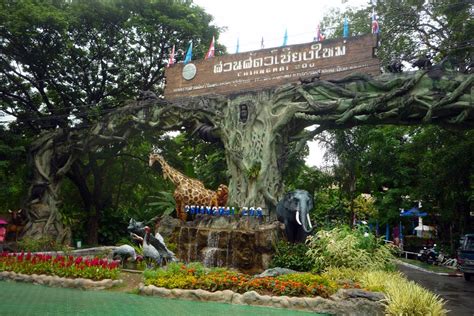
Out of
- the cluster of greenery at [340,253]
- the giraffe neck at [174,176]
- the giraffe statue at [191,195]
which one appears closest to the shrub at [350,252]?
the cluster of greenery at [340,253]

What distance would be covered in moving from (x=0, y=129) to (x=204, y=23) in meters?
11.7

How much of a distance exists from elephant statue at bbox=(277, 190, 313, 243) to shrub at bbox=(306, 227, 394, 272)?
1408 mm

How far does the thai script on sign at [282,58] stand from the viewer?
55.7 feet

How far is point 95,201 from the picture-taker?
24.5 m

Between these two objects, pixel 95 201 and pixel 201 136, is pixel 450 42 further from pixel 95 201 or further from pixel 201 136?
pixel 95 201

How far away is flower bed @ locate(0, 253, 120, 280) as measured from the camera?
1066 cm

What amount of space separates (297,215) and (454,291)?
4.85 m

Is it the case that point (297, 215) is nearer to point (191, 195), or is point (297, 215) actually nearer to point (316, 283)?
point (316, 283)

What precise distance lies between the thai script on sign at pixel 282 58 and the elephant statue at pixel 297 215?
19.4 ft

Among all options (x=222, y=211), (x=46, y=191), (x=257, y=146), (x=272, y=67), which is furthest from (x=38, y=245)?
(x=272, y=67)

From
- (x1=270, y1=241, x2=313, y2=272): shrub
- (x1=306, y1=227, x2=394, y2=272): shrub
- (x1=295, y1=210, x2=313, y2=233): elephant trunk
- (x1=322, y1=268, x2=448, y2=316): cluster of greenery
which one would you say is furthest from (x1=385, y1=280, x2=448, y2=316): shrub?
(x1=295, y1=210, x2=313, y2=233): elephant trunk

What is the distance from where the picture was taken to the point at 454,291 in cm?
1281

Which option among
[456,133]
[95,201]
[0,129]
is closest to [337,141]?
[456,133]

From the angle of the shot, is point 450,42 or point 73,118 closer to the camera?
point 450,42
